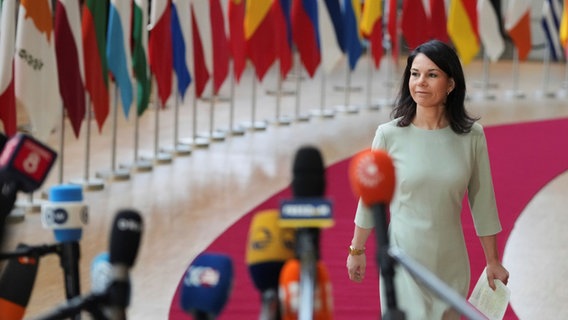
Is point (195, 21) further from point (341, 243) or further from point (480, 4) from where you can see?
point (480, 4)

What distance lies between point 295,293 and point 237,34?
9933mm

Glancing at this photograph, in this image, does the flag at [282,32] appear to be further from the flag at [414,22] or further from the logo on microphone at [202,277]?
the logo on microphone at [202,277]

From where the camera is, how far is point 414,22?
46.5 feet

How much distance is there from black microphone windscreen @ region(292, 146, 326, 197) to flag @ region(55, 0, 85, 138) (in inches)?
272

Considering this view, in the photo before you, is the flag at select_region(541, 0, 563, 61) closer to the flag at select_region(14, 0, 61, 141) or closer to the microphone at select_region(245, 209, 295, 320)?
the flag at select_region(14, 0, 61, 141)

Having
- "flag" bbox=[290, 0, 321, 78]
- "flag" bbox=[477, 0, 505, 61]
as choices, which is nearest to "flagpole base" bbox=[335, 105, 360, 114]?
"flag" bbox=[290, 0, 321, 78]

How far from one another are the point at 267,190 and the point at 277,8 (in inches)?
131

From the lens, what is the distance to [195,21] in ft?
36.1

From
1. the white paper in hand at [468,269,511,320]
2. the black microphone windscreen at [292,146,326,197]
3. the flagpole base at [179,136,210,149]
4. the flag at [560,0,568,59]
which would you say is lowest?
the flagpole base at [179,136,210,149]

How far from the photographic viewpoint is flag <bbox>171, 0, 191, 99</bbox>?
10711mm

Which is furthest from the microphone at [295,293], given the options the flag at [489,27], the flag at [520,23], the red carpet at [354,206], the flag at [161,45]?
the flag at [520,23]

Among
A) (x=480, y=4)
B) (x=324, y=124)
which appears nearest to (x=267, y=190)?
(x=324, y=124)

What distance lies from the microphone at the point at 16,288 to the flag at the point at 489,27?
41.8ft

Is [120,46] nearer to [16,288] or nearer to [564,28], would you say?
[16,288]
